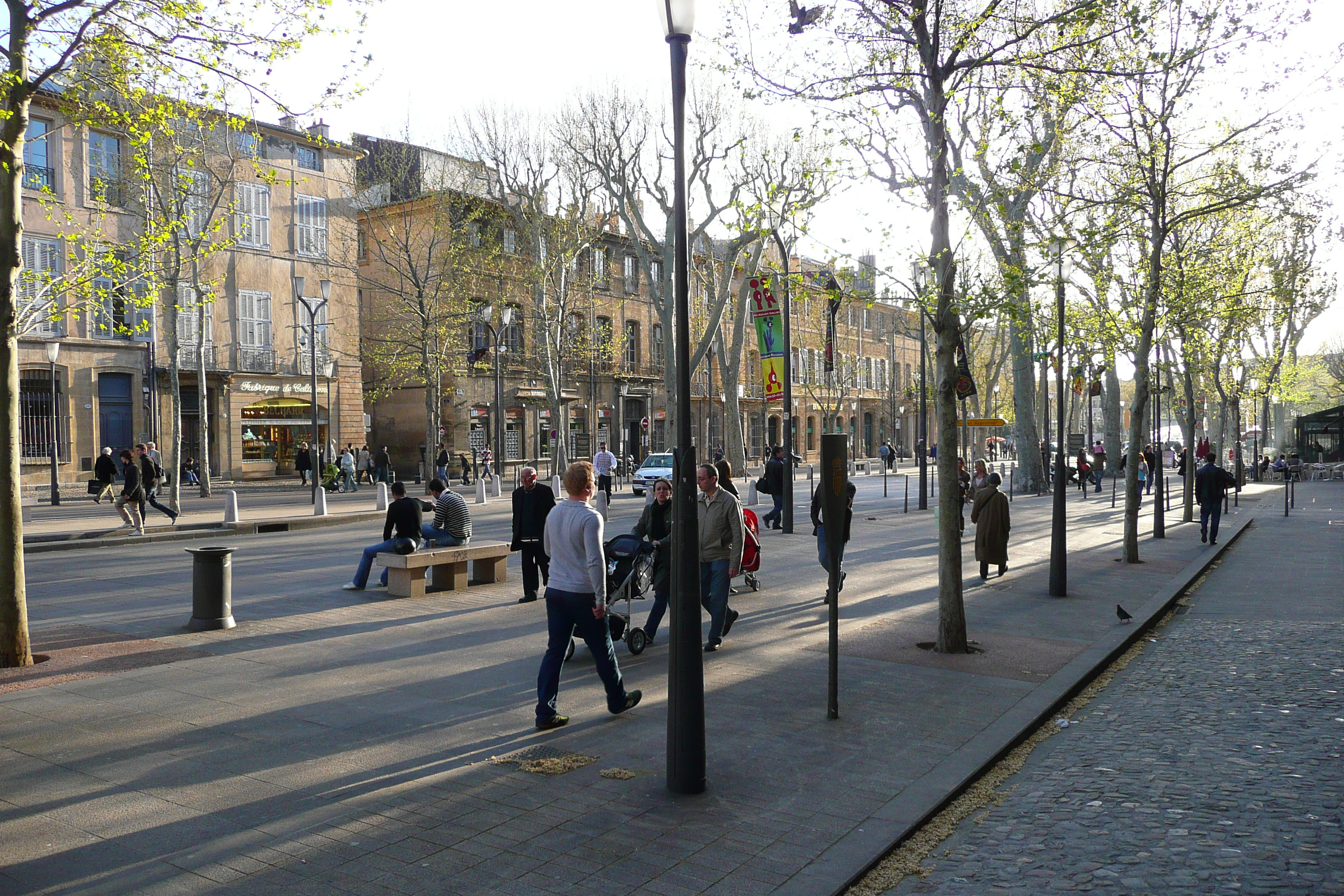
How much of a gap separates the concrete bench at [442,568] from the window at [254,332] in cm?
2748

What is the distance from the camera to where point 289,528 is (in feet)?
73.3

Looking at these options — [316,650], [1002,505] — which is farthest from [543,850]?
[1002,505]

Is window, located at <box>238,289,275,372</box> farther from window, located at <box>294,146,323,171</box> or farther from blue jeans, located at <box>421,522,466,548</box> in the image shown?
blue jeans, located at <box>421,522,466,548</box>

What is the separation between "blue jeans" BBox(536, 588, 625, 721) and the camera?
6.27 meters

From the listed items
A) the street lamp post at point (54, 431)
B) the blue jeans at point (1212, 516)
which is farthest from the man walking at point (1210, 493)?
the street lamp post at point (54, 431)

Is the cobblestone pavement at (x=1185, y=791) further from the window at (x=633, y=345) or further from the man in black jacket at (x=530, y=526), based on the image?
the window at (x=633, y=345)

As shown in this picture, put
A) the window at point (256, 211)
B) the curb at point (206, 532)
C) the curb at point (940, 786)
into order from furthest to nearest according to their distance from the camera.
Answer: the window at point (256, 211) → the curb at point (206, 532) → the curb at point (940, 786)

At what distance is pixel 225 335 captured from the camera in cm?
3631

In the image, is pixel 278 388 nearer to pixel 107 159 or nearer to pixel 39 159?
pixel 107 159

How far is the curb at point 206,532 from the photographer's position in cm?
1789

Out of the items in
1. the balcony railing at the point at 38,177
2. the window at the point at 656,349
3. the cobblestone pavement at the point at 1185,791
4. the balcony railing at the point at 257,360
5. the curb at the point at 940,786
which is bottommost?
the cobblestone pavement at the point at 1185,791

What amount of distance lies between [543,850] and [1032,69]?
8.89 m

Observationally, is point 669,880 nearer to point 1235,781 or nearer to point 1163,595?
point 1235,781

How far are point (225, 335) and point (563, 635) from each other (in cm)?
3433
